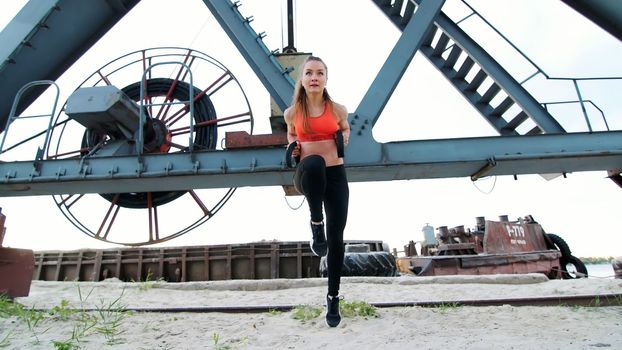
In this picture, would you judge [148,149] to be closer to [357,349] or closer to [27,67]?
[27,67]

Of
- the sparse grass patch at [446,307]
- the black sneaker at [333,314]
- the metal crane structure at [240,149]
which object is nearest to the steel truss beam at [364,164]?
the metal crane structure at [240,149]

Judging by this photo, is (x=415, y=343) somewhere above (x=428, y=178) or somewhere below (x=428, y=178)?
below

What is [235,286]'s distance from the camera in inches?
245

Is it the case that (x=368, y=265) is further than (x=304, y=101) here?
Yes

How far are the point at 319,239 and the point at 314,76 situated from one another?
106 cm

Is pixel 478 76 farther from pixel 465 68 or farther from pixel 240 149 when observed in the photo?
pixel 240 149

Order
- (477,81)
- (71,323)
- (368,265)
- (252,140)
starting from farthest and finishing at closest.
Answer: (368,265), (477,81), (252,140), (71,323)

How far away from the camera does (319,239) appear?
2.46 meters

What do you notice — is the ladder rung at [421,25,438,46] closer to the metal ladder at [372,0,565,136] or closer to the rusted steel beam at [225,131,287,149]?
the metal ladder at [372,0,565,136]

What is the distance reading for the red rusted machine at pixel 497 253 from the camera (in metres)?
9.85

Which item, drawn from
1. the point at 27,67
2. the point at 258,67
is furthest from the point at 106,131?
the point at 258,67

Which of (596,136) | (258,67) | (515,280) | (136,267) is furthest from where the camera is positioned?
(136,267)

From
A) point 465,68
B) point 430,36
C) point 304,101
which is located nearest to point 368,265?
point 465,68

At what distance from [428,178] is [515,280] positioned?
101 inches
